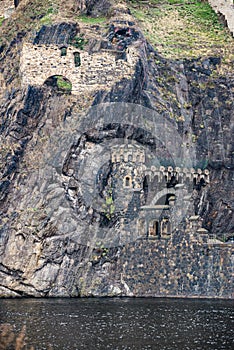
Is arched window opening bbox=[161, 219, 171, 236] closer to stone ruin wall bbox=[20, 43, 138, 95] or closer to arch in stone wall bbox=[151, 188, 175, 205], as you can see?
arch in stone wall bbox=[151, 188, 175, 205]

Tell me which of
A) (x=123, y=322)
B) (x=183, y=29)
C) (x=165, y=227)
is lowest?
(x=165, y=227)

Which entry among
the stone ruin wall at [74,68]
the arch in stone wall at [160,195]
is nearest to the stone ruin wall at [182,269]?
the arch in stone wall at [160,195]

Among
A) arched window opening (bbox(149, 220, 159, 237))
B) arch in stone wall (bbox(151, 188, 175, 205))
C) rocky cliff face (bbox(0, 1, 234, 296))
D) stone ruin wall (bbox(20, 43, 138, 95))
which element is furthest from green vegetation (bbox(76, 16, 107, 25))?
arched window opening (bbox(149, 220, 159, 237))

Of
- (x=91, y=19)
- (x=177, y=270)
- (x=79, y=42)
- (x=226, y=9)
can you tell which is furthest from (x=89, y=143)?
(x=226, y=9)

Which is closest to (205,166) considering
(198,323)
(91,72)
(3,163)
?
(91,72)

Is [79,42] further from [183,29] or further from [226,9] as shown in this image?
[226,9]
